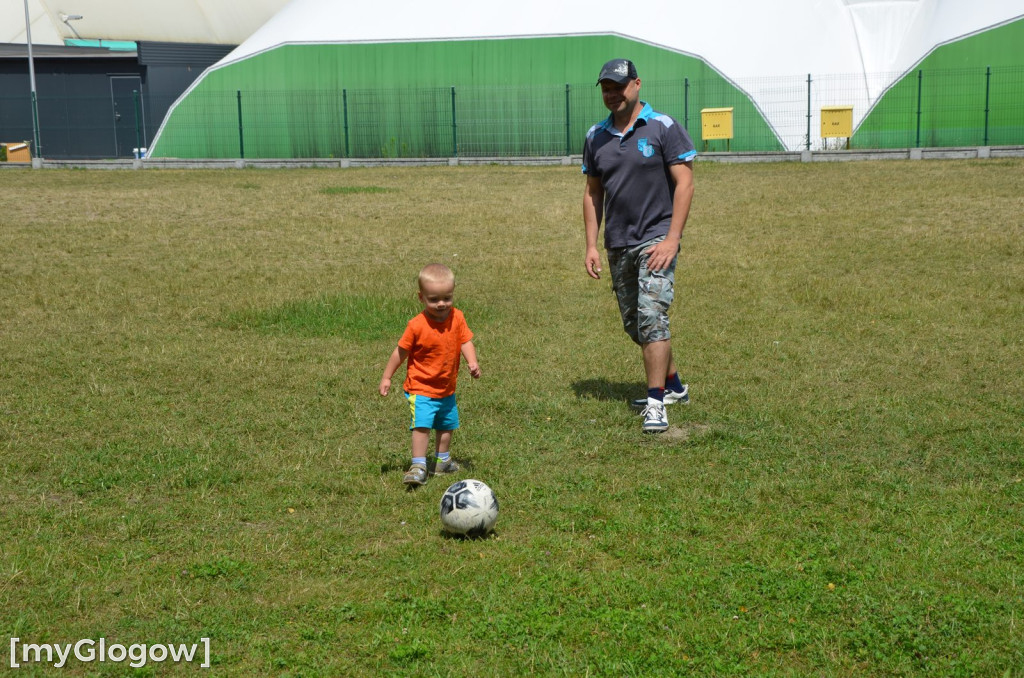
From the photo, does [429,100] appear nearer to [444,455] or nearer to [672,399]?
[672,399]

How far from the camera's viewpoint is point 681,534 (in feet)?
16.0

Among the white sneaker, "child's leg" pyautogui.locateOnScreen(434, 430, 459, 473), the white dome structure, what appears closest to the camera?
"child's leg" pyautogui.locateOnScreen(434, 430, 459, 473)

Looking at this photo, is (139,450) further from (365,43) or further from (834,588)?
(365,43)

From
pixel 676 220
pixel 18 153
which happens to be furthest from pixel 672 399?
pixel 18 153

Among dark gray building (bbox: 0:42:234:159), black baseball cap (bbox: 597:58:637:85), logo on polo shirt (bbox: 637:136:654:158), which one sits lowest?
logo on polo shirt (bbox: 637:136:654:158)

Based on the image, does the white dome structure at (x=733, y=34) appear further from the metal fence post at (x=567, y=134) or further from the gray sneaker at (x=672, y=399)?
the gray sneaker at (x=672, y=399)

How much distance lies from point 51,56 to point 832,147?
104 feet

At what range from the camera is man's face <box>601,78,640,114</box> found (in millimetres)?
6402

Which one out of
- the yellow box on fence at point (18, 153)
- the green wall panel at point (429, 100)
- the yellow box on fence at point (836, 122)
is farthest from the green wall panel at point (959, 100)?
the yellow box on fence at point (18, 153)

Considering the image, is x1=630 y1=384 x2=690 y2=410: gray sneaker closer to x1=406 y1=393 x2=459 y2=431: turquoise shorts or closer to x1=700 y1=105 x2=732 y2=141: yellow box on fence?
x1=406 y1=393 x2=459 y2=431: turquoise shorts

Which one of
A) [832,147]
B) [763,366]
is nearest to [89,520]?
[763,366]

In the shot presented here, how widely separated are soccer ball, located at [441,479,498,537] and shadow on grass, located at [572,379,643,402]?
256 centimetres

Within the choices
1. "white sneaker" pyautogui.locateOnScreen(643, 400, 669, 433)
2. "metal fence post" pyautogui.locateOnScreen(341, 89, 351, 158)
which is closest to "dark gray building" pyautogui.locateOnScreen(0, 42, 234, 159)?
"metal fence post" pyautogui.locateOnScreen(341, 89, 351, 158)

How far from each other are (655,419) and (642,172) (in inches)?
63.1
